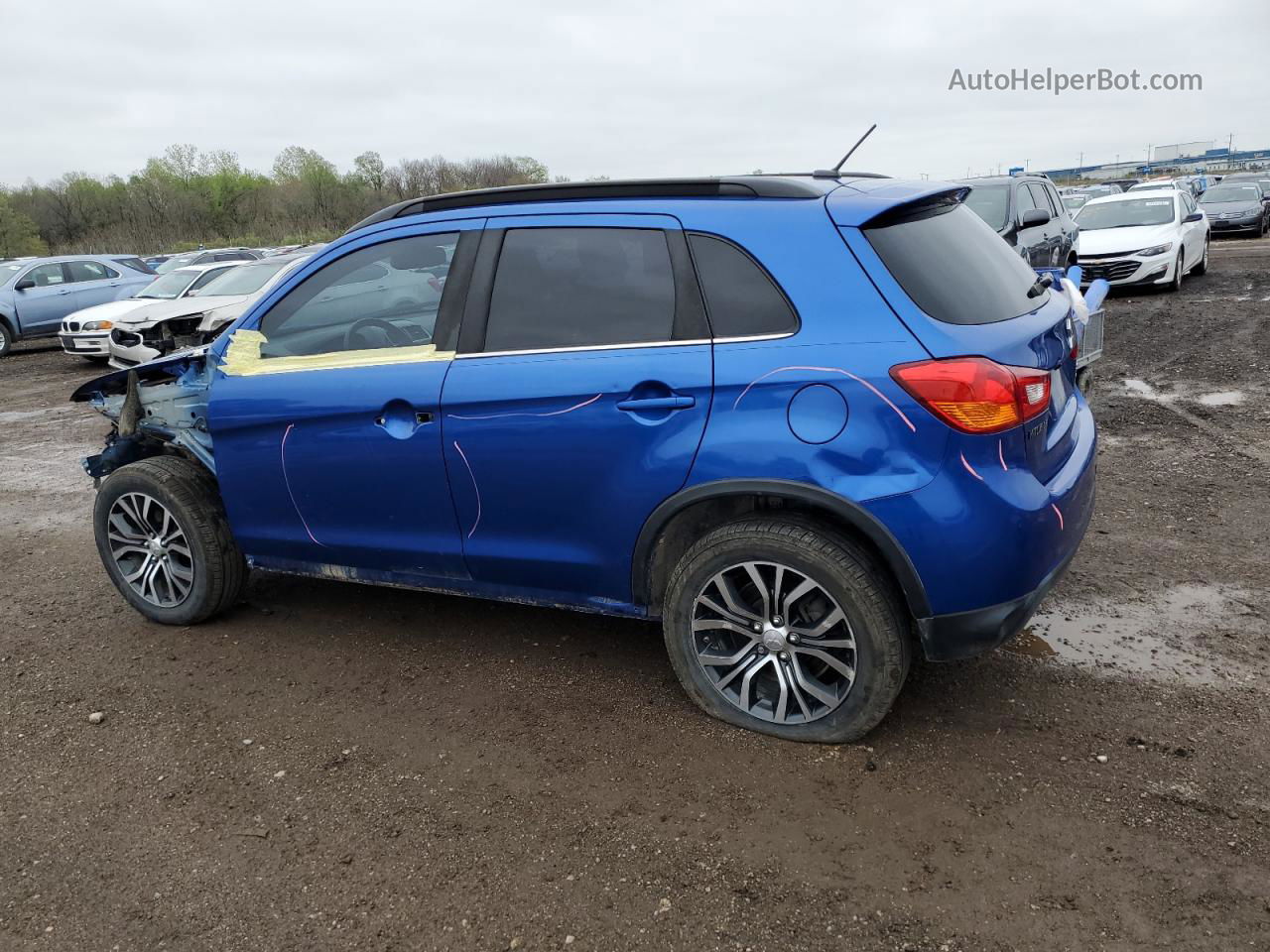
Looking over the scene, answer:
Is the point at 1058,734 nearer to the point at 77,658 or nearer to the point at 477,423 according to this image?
the point at 477,423

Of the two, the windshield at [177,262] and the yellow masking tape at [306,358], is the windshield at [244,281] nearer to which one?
the windshield at [177,262]

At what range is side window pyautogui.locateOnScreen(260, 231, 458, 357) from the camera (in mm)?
3803

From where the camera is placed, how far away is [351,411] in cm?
380

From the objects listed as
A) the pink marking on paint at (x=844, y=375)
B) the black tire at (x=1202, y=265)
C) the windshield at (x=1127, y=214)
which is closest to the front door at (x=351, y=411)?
the pink marking on paint at (x=844, y=375)

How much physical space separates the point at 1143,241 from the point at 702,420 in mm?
14015

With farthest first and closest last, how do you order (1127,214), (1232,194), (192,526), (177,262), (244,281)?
(1232,194), (177,262), (1127,214), (244,281), (192,526)

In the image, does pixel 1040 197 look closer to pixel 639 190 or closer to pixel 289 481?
pixel 639 190

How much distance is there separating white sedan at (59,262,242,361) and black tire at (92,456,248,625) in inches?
427

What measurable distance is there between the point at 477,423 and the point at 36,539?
14.2 feet

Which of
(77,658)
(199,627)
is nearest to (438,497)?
(199,627)

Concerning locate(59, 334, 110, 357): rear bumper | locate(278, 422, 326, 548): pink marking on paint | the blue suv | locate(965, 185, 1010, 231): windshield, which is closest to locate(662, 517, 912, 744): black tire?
the blue suv

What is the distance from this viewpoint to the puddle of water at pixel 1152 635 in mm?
3721

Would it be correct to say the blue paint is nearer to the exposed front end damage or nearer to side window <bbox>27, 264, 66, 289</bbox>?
the exposed front end damage

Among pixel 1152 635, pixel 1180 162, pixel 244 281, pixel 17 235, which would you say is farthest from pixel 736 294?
pixel 1180 162
